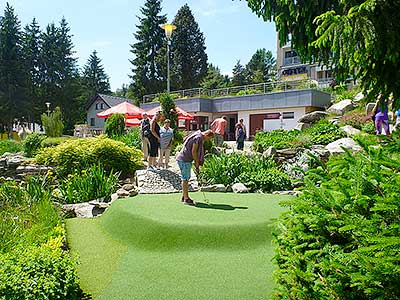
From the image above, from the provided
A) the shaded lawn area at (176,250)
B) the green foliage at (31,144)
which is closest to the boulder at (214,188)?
the shaded lawn area at (176,250)

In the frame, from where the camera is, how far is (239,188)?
8.86 metres

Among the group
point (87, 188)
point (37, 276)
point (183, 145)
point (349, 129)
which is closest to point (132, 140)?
point (87, 188)

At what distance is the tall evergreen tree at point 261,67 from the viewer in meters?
57.8

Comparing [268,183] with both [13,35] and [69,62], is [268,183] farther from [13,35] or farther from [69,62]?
[69,62]

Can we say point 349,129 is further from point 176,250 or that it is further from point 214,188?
point 176,250

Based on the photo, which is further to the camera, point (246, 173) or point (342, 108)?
point (342, 108)

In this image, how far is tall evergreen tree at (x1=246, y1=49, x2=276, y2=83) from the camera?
57.8 metres

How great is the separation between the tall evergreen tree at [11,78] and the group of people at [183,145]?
115ft

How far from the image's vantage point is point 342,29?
2.84 m

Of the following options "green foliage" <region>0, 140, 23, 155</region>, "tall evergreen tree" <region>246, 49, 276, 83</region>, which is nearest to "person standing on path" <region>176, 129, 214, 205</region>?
"green foliage" <region>0, 140, 23, 155</region>

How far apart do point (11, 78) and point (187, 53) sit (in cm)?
2147

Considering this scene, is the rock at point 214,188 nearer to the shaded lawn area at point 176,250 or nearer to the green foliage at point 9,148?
the shaded lawn area at point 176,250

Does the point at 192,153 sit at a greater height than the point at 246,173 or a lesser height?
greater

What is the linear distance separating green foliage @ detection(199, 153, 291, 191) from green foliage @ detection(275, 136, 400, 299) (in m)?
6.88
